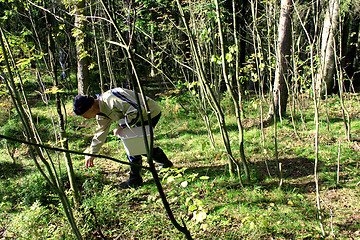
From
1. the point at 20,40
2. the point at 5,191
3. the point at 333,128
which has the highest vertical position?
the point at 20,40

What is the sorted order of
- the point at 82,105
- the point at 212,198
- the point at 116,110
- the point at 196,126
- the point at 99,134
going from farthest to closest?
1. the point at 196,126
2. the point at 99,134
3. the point at 116,110
4. the point at 212,198
5. the point at 82,105

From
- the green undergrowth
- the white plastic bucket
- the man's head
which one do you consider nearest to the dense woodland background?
the green undergrowth

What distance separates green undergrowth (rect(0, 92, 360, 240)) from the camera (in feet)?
7.43

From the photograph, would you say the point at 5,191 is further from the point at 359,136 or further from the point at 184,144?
the point at 359,136

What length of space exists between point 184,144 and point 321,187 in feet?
8.92

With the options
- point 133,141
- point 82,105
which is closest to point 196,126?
point 133,141

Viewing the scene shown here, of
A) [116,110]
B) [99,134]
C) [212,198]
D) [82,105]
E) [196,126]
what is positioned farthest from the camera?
[196,126]

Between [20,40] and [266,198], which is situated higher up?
[20,40]

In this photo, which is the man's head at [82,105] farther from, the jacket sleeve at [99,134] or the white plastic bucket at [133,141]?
the white plastic bucket at [133,141]

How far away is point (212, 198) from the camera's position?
2.90 m

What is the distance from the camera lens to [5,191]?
3475 millimetres

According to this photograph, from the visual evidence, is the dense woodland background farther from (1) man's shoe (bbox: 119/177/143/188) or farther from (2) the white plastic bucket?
(2) the white plastic bucket

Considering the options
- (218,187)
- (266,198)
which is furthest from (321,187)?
(218,187)

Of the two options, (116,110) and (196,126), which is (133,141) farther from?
(196,126)
